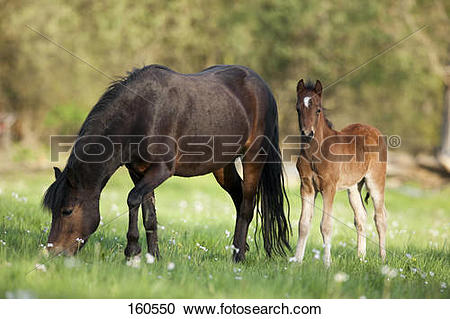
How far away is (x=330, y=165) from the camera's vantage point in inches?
257

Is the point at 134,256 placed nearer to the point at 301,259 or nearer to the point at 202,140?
the point at 202,140

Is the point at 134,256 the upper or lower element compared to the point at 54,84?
lower

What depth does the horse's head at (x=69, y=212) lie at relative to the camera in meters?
5.39

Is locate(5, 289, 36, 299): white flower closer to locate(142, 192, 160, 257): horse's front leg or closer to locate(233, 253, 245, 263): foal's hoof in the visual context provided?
locate(142, 192, 160, 257): horse's front leg

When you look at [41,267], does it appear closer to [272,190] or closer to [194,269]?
[194,269]

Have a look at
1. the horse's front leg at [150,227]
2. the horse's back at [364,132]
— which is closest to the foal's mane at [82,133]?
the horse's front leg at [150,227]

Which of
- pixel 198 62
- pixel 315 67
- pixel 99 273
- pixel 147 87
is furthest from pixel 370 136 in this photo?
pixel 198 62

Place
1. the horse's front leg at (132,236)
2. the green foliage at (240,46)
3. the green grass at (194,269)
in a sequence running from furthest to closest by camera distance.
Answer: the green foliage at (240,46), the horse's front leg at (132,236), the green grass at (194,269)

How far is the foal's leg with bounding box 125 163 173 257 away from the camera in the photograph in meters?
5.41

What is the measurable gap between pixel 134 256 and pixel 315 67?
21.2m

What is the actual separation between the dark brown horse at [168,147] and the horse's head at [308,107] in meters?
0.92

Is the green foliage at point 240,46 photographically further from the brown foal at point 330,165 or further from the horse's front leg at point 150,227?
the horse's front leg at point 150,227

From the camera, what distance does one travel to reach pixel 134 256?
18.5 ft

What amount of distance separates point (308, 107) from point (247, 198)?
1594 mm
